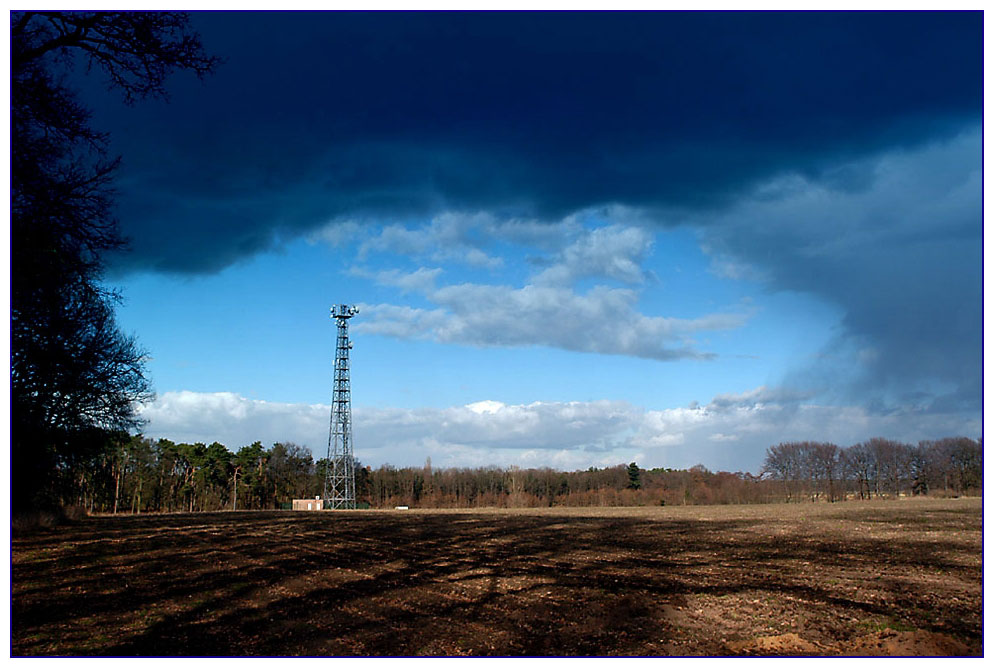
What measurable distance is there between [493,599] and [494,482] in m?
98.9

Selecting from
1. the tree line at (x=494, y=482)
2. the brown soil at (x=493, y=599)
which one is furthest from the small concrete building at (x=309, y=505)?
the brown soil at (x=493, y=599)

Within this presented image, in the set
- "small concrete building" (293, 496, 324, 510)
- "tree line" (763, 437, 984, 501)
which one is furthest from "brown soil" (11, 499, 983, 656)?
"small concrete building" (293, 496, 324, 510)

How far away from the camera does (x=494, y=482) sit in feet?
356

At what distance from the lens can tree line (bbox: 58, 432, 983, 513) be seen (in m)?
69.3

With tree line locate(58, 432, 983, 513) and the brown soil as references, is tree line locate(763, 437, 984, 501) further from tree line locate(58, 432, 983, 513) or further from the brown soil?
the brown soil

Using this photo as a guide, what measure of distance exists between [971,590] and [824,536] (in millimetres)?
14327

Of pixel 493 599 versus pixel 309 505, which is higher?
pixel 493 599

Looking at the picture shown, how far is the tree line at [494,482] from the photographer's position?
69.3m

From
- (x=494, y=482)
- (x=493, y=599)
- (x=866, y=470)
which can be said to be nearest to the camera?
(x=493, y=599)

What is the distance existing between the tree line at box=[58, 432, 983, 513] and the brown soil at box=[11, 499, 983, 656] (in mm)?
45043

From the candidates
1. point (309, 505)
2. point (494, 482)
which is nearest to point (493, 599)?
point (309, 505)

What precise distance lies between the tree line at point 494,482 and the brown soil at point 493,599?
45.0 metres

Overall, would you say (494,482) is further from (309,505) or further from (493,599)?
(493,599)

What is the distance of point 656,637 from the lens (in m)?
9.08
